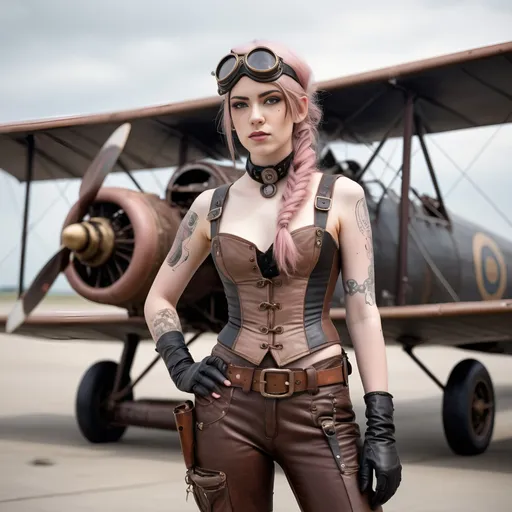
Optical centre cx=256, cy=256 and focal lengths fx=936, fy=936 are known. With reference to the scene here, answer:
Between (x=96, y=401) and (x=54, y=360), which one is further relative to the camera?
(x=54, y=360)

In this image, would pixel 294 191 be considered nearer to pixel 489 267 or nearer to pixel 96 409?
pixel 96 409

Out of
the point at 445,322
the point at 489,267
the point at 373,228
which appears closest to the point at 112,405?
the point at 373,228

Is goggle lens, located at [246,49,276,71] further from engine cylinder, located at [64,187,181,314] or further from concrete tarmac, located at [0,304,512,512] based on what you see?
engine cylinder, located at [64,187,181,314]

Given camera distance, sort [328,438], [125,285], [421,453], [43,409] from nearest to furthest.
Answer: [328,438]
[125,285]
[421,453]
[43,409]

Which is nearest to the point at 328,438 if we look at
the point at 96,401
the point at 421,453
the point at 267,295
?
the point at 267,295

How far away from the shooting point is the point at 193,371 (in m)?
2.14

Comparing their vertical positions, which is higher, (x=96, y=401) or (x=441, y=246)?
(x=441, y=246)

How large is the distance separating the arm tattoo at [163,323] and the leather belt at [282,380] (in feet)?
0.87

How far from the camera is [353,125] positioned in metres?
7.91

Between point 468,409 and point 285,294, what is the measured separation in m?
5.08

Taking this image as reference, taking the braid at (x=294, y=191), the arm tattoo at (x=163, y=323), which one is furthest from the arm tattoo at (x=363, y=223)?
the arm tattoo at (x=163, y=323)

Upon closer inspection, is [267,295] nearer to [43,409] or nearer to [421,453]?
[421,453]

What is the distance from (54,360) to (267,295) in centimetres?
1717

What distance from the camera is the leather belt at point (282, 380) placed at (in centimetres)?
208
